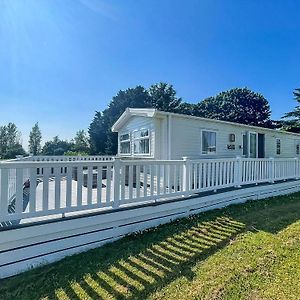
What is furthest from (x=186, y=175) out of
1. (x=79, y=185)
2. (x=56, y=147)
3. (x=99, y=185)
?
(x=56, y=147)

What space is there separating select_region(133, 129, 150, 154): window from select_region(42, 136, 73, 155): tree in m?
26.7

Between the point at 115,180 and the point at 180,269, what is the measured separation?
6.46 ft

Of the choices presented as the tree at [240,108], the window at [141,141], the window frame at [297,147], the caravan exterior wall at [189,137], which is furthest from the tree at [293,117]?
the window at [141,141]

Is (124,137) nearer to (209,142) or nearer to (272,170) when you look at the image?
A: (209,142)

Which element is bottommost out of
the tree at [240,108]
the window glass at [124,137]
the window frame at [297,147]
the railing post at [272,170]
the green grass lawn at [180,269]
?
the green grass lawn at [180,269]

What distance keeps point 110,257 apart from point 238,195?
16.3 feet

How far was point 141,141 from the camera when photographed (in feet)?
35.0

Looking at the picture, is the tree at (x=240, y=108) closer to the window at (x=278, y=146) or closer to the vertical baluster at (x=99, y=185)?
the window at (x=278, y=146)

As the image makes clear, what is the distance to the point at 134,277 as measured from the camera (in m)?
3.43

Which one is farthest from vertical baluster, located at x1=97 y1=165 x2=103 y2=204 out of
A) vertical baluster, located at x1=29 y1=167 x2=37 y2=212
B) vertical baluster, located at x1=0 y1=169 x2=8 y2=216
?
vertical baluster, located at x1=0 y1=169 x2=8 y2=216

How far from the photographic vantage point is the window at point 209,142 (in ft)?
33.4

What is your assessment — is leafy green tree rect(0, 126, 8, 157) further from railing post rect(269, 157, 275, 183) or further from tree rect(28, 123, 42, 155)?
railing post rect(269, 157, 275, 183)

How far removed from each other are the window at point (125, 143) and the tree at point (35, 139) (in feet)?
107

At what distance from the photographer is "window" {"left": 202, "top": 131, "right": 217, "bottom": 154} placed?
10180mm
